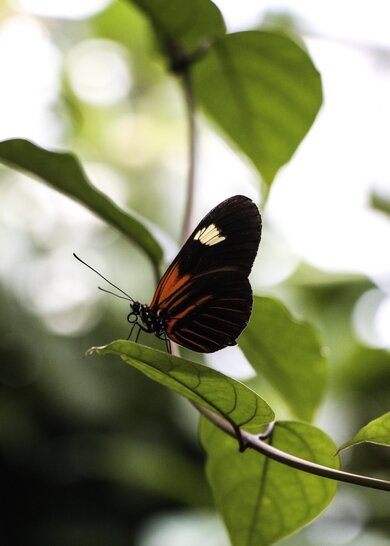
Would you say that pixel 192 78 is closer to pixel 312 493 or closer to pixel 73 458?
pixel 312 493

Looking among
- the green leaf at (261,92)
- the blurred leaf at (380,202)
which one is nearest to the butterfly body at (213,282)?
the green leaf at (261,92)

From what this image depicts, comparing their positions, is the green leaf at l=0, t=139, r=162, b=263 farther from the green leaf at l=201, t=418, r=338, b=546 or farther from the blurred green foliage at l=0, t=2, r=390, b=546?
the blurred green foliage at l=0, t=2, r=390, b=546

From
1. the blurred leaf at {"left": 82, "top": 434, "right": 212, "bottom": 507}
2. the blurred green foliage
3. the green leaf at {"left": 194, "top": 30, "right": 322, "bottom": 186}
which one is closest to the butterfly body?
the green leaf at {"left": 194, "top": 30, "right": 322, "bottom": 186}

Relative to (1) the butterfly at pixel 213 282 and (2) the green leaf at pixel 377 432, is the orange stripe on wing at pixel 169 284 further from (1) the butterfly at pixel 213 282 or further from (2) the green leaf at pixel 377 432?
(2) the green leaf at pixel 377 432

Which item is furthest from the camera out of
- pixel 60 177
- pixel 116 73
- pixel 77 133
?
pixel 116 73

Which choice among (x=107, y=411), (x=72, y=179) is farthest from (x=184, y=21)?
(x=107, y=411)

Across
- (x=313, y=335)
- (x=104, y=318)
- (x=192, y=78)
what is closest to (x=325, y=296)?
(x=104, y=318)

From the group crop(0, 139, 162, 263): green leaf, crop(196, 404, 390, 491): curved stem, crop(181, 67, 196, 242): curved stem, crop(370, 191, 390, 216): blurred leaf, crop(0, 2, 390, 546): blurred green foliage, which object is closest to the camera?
crop(196, 404, 390, 491): curved stem
